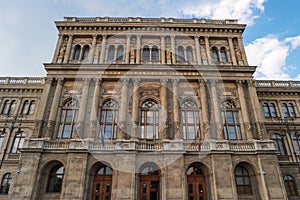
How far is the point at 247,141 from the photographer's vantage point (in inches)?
861

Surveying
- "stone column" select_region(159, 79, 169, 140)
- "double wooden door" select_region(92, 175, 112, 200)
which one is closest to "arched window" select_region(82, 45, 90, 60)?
"stone column" select_region(159, 79, 169, 140)

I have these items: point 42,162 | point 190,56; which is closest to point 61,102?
point 42,162

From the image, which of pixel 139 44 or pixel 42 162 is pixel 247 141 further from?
→ pixel 42 162

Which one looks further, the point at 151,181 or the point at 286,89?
the point at 286,89

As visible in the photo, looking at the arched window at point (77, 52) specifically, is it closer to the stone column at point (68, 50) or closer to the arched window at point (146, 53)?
the stone column at point (68, 50)

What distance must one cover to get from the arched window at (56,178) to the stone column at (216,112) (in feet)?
50.1

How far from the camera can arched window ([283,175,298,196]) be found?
78.4 ft

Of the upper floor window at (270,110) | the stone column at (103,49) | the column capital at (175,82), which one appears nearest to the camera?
the column capital at (175,82)

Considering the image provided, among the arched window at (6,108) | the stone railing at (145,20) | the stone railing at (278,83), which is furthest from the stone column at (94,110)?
the stone railing at (278,83)

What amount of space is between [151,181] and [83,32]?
20.1 meters

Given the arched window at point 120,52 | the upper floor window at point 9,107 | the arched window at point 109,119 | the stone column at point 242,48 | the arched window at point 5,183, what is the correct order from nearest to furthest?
the arched window at point 109,119
the arched window at point 5,183
the stone column at point 242,48
the arched window at point 120,52
the upper floor window at point 9,107

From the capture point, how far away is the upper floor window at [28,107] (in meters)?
28.3

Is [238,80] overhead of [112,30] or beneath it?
beneath

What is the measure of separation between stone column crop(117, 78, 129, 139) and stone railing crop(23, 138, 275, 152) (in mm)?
1209
